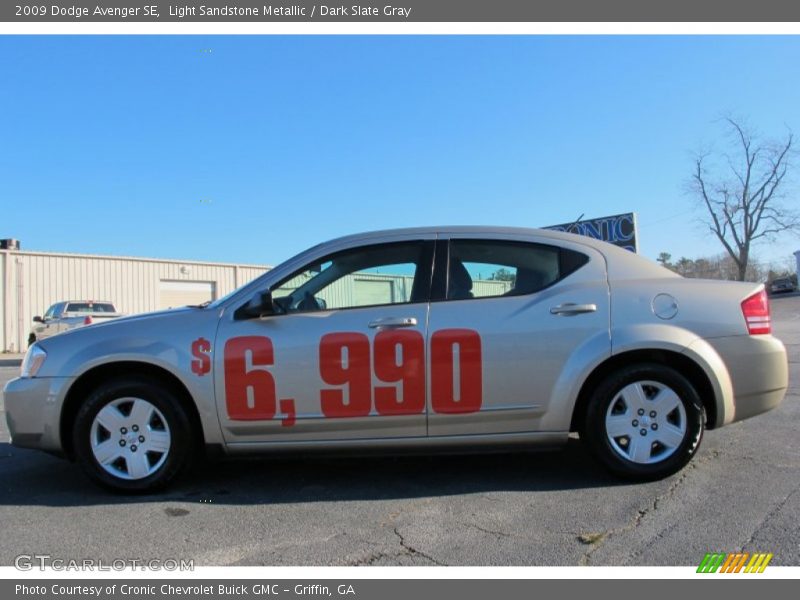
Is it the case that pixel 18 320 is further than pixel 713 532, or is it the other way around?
pixel 18 320

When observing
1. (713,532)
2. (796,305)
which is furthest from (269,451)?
(796,305)

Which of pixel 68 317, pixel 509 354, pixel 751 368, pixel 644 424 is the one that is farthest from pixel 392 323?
pixel 68 317

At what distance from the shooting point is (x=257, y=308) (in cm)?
404

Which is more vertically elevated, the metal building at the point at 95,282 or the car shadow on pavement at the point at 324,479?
the metal building at the point at 95,282

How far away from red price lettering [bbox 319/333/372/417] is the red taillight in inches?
101

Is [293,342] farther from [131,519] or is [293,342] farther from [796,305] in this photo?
[796,305]

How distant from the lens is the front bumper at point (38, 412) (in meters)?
4.05

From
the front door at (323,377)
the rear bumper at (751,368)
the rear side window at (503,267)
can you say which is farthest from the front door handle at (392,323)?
the rear bumper at (751,368)

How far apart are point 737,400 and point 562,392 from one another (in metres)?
1.21

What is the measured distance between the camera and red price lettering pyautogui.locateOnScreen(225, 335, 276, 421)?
3996mm

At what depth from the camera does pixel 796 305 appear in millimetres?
37906

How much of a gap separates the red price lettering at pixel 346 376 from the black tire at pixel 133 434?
3.19ft

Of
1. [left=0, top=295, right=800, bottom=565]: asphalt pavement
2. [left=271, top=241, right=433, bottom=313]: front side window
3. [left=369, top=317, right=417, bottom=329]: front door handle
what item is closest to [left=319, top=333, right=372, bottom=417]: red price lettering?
[left=369, top=317, right=417, bottom=329]: front door handle

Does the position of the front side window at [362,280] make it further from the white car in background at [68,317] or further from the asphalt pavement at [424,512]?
the white car in background at [68,317]
